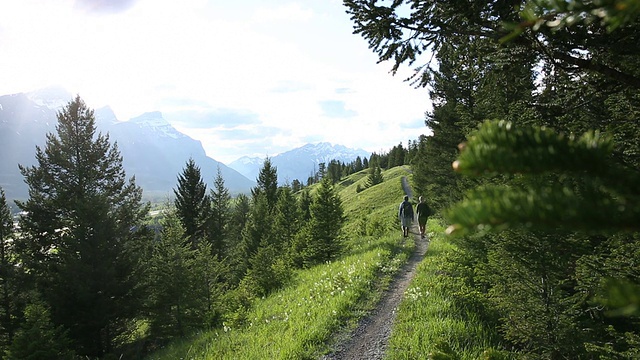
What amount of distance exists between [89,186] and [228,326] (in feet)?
70.0

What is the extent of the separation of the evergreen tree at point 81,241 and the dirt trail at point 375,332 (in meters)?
15.5

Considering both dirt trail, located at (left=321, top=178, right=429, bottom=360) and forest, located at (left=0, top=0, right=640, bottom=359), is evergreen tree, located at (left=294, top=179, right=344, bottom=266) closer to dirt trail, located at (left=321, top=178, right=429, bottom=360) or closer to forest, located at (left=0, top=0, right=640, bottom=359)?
forest, located at (left=0, top=0, right=640, bottom=359)

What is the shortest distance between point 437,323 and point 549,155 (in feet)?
26.2

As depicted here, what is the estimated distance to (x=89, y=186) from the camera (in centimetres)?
2567

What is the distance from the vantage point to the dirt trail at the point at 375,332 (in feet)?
24.3

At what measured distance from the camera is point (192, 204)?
36750 mm

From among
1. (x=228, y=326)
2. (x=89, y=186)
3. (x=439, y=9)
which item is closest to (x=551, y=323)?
(x=439, y=9)

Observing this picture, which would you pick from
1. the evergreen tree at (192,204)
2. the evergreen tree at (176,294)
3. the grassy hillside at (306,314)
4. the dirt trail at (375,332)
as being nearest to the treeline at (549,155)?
the dirt trail at (375,332)

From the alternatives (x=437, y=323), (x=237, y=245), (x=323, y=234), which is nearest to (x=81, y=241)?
(x=323, y=234)

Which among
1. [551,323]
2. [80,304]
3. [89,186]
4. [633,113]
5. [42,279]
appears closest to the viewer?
[633,113]

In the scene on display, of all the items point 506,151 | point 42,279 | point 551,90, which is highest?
point 551,90

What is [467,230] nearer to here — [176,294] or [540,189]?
[540,189]

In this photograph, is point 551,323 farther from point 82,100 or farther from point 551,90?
point 82,100

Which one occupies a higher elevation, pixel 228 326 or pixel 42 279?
pixel 42 279
